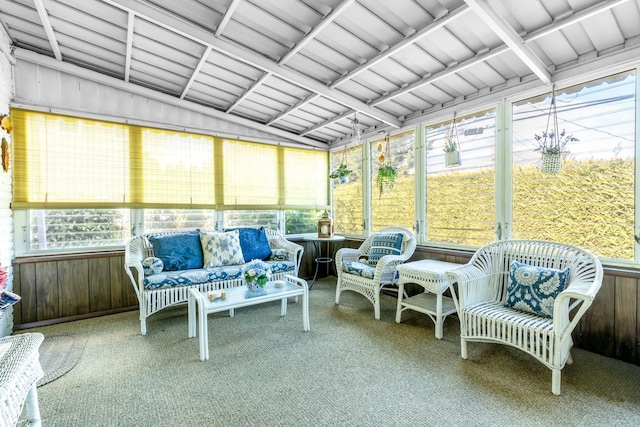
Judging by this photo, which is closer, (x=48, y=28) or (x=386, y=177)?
(x=48, y=28)

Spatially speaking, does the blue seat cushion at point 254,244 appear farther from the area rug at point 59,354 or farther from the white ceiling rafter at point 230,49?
the white ceiling rafter at point 230,49

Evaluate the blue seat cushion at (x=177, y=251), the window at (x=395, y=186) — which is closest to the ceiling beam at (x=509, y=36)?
the window at (x=395, y=186)

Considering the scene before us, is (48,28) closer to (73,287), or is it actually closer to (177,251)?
(177,251)

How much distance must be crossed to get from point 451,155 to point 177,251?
3273 millimetres

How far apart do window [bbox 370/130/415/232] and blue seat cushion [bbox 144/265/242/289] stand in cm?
218

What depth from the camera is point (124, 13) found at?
2.62m

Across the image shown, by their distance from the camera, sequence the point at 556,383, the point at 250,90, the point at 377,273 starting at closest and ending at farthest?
the point at 556,383
the point at 377,273
the point at 250,90

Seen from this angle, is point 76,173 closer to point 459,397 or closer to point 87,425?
point 87,425

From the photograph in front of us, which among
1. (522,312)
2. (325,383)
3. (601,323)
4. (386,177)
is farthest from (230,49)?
(601,323)

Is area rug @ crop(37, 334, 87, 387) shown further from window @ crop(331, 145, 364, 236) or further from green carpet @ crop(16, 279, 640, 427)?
window @ crop(331, 145, 364, 236)

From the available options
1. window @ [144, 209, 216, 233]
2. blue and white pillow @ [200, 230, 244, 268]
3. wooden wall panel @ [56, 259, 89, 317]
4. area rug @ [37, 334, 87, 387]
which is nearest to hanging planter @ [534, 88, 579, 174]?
blue and white pillow @ [200, 230, 244, 268]

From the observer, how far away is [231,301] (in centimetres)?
259

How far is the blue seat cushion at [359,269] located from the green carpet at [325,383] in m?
0.58

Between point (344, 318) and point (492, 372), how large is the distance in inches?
57.7
